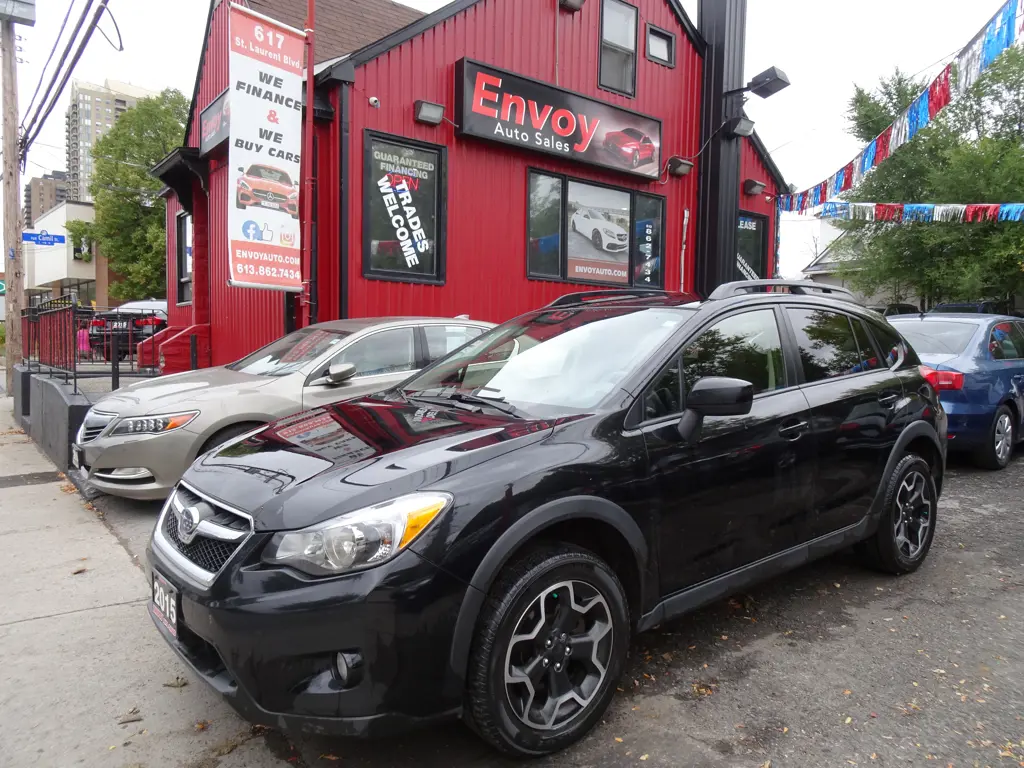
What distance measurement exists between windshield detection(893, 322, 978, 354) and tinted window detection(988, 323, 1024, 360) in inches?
9.2

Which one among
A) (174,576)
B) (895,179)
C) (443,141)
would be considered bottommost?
(174,576)

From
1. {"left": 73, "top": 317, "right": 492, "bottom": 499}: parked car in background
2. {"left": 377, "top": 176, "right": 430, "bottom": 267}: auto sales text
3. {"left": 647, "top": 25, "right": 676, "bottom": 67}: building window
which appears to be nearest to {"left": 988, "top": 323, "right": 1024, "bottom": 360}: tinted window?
{"left": 73, "top": 317, "right": 492, "bottom": 499}: parked car in background

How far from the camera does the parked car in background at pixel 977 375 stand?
22.4 ft

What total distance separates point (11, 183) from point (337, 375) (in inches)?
472

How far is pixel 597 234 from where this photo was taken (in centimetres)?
1193

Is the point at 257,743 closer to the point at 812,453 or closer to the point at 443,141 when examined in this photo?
the point at 812,453

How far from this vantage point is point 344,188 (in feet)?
29.6

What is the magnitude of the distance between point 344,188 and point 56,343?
401cm

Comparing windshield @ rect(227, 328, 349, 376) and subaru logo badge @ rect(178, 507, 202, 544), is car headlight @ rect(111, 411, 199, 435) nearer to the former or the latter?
windshield @ rect(227, 328, 349, 376)

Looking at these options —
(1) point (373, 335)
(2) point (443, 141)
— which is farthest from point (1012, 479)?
(2) point (443, 141)

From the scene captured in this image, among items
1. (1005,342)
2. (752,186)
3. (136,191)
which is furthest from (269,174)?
(136,191)

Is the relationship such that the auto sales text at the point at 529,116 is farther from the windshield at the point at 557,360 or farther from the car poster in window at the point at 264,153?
the windshield at the point at 557,360

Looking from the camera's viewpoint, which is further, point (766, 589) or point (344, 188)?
point (344, 188)

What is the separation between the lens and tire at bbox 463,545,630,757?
2.31m
